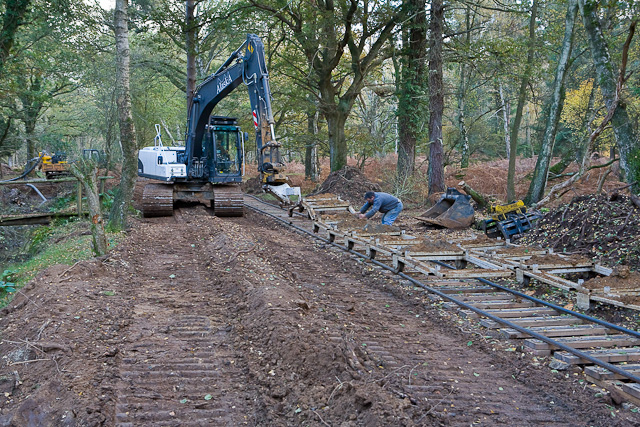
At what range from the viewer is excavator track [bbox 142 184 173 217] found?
49.8ft

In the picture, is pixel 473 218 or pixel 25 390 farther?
pixel 473 218

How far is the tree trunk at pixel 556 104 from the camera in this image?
14898mm

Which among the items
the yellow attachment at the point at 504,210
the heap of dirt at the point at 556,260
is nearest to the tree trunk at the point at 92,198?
the heap of dirt at the point at 556,260

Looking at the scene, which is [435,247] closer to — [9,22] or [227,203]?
[227,203]

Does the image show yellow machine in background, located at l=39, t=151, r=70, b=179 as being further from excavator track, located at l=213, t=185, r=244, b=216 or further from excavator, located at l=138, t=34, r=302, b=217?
excavator track, located at l=213, t=185, r=244, b=216

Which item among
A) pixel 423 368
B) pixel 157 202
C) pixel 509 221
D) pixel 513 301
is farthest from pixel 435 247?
pixel 157 202

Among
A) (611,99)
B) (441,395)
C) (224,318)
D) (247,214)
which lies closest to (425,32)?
(611,99)

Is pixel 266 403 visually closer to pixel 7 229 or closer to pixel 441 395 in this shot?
pixel 441 395

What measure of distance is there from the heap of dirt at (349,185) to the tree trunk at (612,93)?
912 centimetres

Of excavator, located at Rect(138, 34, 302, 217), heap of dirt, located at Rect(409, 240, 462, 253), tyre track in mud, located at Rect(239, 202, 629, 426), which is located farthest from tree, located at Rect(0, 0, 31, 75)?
heap of dirt, located at Rect(409, 240, 462, 253)

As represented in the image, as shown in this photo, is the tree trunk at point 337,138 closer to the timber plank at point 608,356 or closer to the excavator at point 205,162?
the excavator at point 205,162

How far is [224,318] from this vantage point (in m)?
6.75

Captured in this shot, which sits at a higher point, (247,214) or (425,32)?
(425,32)

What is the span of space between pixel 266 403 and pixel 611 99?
12021 mm
